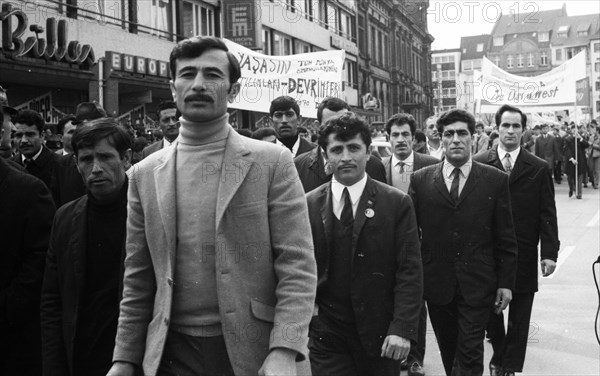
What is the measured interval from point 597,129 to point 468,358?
72.3 feet

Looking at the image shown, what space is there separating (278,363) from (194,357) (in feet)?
1.06

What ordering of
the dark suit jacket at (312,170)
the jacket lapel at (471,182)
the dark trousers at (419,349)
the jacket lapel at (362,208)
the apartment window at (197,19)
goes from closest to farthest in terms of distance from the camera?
the jacket lapel at (362,208)
the jacket lapel at (471,182)
the dark suit jacket at (312,170)
the dark trousers at (419,349)
the apartment window at (197,19)

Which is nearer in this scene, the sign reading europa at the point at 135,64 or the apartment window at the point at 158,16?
the sign reading europa at the point at 135,64

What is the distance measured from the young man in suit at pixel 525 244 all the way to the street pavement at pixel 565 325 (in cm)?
45

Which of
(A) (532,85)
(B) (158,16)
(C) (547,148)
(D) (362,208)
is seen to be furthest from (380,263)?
(C) (547,148)

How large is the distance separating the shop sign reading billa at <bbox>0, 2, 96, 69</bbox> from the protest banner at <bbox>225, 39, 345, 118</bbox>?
4.67 meters

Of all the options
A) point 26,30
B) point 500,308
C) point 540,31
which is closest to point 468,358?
point 500,308

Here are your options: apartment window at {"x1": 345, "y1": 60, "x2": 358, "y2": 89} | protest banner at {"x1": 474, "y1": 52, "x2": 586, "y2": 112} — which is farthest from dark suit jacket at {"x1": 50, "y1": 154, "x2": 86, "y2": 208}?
apartment window at {"x1": 345, "y1": 60, "x2": 358, "y2": 89}

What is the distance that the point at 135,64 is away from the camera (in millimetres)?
18812

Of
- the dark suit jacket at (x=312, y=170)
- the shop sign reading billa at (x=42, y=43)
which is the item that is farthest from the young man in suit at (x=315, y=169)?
the shop sign reading billa at (x=42, y=43)

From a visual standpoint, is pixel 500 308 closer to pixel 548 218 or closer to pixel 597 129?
Answer: pixel 548 218

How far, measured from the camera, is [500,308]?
538cm

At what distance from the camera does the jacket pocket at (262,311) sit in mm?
2816

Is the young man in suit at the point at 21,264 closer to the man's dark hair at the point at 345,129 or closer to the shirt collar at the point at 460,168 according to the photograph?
the man's dark hair at the point at 345,129
